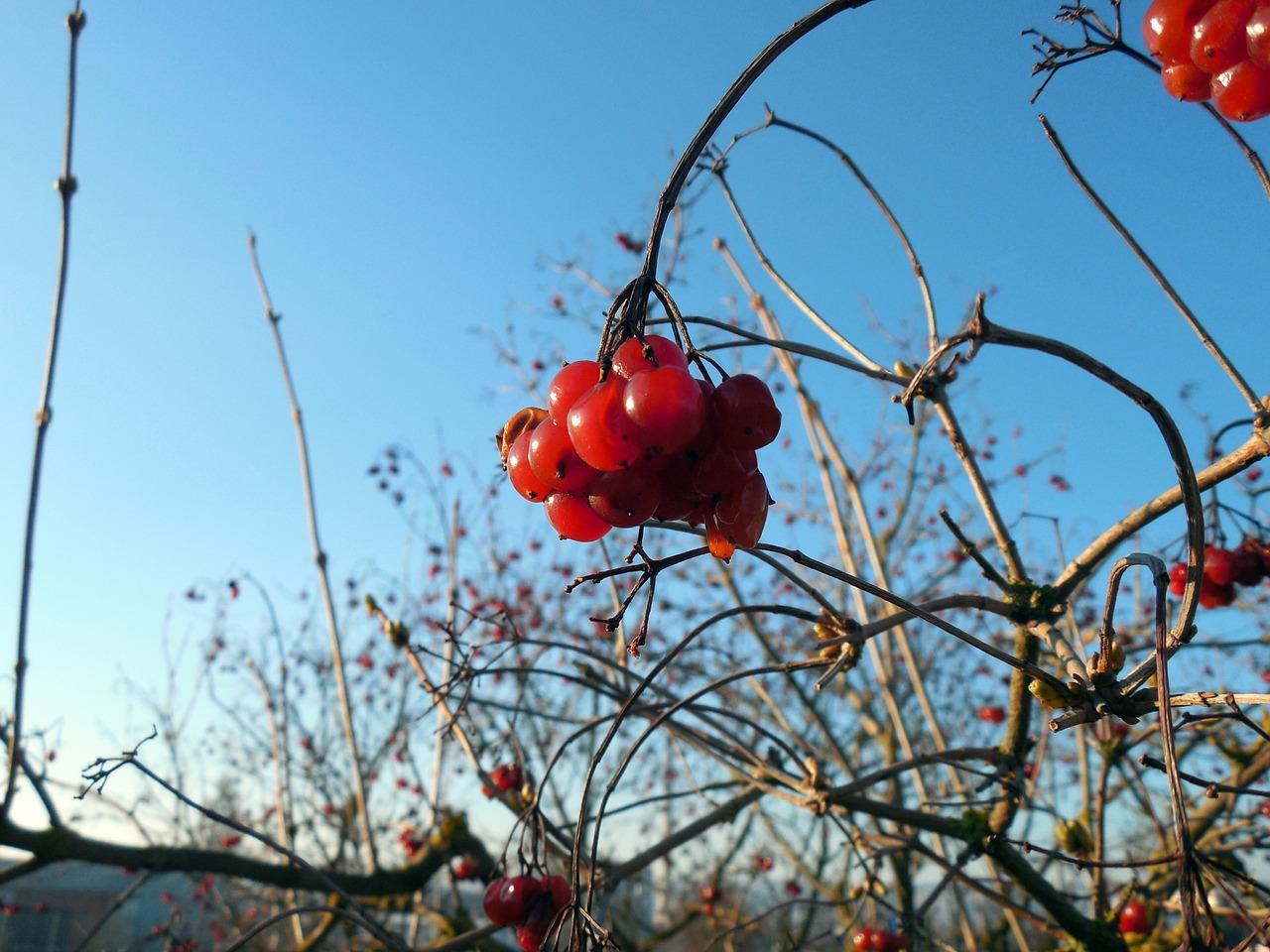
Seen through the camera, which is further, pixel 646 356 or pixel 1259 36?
pixel 1259 36

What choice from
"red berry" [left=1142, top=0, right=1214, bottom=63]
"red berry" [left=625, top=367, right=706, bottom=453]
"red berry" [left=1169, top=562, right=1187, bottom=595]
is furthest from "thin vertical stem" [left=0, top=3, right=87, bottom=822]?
"red berry" [left=1169, top=562, right=1187, bottom=595]

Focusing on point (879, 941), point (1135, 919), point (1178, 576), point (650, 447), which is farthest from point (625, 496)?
point (879, 941)

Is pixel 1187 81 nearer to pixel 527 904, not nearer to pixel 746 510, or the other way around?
pixel 746 510

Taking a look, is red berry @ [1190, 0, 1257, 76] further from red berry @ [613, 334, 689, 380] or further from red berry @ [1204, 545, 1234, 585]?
red berry @ [1204, 545, 1234, 585]

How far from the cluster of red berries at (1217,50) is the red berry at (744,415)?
34.1 inches

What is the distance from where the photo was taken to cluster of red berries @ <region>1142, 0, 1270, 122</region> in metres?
1.15

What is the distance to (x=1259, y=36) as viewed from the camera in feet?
3.67

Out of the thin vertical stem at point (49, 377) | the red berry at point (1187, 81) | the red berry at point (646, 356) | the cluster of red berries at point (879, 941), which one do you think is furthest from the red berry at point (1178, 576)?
the thin vertical stem at point (49, 377)

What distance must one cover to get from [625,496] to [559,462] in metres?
0.09

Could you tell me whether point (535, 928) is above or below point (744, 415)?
below

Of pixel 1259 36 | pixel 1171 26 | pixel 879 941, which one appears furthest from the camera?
pixel 879 941

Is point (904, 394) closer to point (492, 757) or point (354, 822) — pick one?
point (492, 757)

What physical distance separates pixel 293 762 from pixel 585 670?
5094 mm

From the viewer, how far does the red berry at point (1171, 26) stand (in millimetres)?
1232
